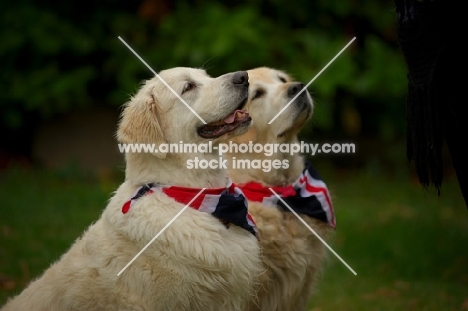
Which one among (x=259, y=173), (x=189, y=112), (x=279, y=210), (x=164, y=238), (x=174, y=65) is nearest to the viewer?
(x=164, y=238)

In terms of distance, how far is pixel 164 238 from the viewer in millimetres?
3951

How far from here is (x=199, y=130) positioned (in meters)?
4.28

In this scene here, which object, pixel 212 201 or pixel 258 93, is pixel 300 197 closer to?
pixel 258 93

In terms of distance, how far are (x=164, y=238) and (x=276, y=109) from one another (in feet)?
4.93

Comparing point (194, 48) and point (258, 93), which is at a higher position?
point (258, 93)

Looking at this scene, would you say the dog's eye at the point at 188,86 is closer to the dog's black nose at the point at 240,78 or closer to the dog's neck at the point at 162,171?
the dog's black nose at the point at 240,78

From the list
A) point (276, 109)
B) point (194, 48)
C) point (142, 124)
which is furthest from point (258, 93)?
point (194, 48)

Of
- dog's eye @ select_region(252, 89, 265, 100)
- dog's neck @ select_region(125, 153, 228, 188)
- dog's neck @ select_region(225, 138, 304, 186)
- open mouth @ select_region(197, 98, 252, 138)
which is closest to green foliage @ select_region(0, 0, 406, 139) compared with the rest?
dog's eye @ select_region(252, 89, 265, 100)

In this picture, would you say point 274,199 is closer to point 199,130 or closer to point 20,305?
point 199,130

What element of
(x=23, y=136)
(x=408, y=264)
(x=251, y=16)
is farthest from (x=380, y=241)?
(x=23, y=136)

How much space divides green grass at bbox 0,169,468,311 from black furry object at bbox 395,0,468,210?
2.18 metres

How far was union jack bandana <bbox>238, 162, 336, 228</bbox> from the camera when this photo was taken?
4941 mm

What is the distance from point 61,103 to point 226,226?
20.3 ft

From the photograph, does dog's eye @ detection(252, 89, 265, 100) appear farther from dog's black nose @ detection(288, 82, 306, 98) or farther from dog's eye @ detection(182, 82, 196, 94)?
dog's eye @ detection(182, 82, 196, 94)
